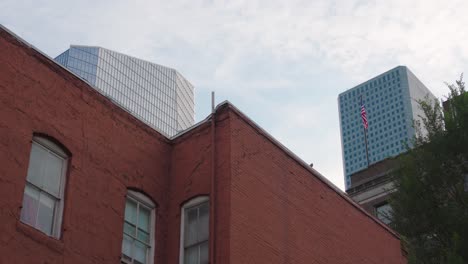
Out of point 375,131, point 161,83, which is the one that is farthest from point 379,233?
point 375,131

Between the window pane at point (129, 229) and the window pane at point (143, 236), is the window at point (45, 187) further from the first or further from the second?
the window pane at point (143, 236)

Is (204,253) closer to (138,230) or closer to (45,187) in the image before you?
(138,230)

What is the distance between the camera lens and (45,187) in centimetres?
1481

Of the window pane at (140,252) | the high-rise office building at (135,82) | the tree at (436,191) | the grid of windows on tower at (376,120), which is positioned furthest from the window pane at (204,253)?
the grid of windows on tower at (376,120)

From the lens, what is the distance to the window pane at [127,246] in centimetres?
1599

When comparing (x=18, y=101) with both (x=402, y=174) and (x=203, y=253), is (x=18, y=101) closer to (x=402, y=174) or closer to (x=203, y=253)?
(x=203, y=253)

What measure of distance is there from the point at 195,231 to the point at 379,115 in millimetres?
169024

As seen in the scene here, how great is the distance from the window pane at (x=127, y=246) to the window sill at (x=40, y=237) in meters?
1.95

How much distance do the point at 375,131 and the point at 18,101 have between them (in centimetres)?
16640

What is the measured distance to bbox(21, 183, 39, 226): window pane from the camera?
1409 cm

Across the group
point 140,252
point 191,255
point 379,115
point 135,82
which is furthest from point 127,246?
point 379,115

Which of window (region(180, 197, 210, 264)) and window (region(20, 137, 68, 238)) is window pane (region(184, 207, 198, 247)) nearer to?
window (region(180, 197, 210, 264))

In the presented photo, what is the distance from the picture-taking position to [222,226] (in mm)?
15781

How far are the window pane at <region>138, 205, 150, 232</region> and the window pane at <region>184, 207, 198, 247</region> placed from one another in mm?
898
